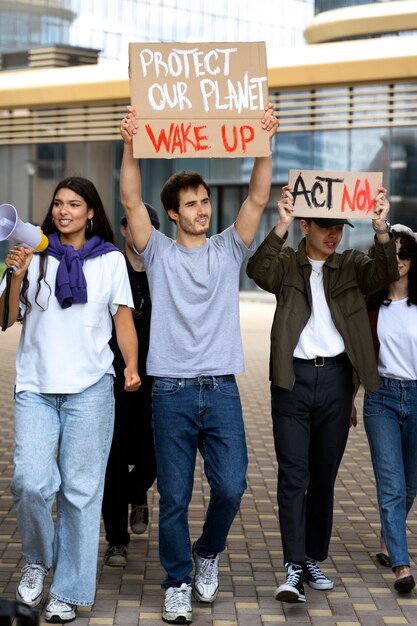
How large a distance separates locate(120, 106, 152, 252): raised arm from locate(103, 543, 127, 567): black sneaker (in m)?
1.62

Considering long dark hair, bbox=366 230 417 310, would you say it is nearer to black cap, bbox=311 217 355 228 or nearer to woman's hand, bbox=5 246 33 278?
black cap, bbox=311 217 355 228

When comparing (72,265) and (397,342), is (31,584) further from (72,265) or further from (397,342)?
(397,342)

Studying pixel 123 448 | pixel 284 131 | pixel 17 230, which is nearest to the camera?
pixel 17 230

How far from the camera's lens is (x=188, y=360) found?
4.95m

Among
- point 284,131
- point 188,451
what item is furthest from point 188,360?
point 284,131

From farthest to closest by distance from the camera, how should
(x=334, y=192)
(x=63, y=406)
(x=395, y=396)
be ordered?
(x=395, y=396)
(x=334, y=192)
(x=63, y=406)

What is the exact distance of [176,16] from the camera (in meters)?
57.3

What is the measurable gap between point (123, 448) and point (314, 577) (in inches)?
43.8

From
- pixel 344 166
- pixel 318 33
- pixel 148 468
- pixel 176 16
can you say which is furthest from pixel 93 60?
pixel 148 468

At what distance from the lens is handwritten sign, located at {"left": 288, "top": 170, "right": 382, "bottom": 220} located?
5.36 m

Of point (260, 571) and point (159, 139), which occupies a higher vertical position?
point (159, 139)

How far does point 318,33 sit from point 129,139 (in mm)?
34468

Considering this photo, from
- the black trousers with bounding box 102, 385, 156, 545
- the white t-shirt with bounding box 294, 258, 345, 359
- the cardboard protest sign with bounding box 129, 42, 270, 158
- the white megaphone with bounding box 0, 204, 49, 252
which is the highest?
the cardboard protest sign with bounding box 129, 42, 270, 158

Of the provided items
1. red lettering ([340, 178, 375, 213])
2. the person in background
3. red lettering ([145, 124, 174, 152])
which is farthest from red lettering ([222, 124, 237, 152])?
the person in background
